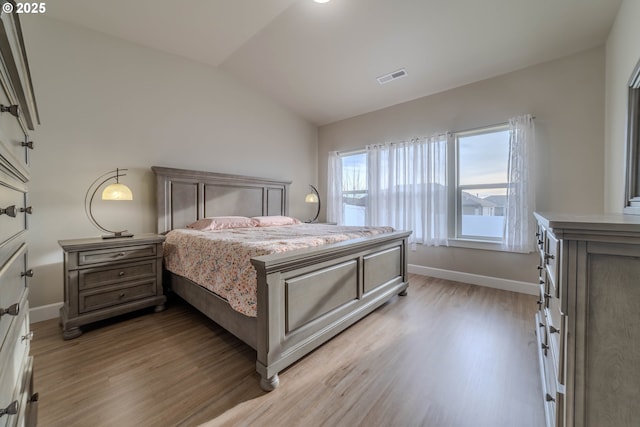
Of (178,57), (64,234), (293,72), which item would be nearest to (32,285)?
(64,234)

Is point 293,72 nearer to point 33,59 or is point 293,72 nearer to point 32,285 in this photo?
point 33,59

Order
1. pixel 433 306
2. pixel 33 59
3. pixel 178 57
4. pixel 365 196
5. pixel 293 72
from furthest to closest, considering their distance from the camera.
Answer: pixel 365 196
pixel 293 72
pixel 178 57
pixel 433 306
pixel 33 59

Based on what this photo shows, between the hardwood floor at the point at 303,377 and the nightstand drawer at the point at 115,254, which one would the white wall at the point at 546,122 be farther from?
the nightstand drawer at the point at 115,254

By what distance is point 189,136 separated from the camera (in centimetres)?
348

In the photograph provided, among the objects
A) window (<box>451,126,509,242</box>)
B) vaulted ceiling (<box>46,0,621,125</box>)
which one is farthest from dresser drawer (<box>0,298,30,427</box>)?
window (<box>451,126,509,242</box>)

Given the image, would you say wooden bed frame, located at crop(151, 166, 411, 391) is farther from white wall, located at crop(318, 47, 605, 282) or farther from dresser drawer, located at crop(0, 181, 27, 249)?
white wall, located at crop(318, 47, 605, 282)

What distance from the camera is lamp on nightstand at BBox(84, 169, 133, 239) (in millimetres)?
Answer: 2527

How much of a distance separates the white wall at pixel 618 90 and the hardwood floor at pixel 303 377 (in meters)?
1.52

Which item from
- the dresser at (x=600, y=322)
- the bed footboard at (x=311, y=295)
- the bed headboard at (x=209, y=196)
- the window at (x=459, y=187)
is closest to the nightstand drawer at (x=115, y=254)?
the bed headboard at (x=209, y=196)

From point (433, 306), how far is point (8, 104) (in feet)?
11.0

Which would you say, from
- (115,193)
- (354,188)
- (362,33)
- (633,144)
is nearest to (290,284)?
(115,193)

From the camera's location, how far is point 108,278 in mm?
2387

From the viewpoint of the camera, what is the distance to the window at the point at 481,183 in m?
3.47

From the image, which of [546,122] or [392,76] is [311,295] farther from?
[546,122]
